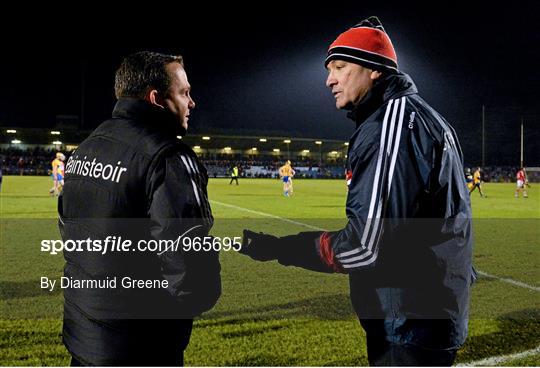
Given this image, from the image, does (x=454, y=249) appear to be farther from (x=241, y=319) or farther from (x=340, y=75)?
(x=241, y=319)

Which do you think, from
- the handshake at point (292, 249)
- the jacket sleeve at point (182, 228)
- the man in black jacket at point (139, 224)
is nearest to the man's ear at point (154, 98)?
the man in black jacket at point (139, 224)

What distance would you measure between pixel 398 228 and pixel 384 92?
0.58 meters

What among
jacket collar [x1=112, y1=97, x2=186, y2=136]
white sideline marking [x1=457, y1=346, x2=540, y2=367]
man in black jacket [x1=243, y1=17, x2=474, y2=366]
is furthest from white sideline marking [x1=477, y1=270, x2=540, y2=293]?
jacket collar [x1=112, y1=97, x2=186, y2=136]

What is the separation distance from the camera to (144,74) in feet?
7.38

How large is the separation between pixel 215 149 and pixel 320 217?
60.9 metres

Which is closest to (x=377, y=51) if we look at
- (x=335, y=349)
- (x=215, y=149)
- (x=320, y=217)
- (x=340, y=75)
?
(x=340, y=75)

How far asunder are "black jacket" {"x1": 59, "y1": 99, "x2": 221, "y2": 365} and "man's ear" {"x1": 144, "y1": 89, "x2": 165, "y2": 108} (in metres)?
0.03

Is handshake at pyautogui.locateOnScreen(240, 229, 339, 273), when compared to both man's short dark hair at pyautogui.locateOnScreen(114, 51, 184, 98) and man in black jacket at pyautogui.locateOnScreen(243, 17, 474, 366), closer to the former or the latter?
man in black jacket at pyautogui.locateOnScreen(243, 17, 474, 366)

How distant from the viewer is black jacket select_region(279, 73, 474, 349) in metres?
1.90

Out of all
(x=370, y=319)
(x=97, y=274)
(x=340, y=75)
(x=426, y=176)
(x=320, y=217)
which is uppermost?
(x=340, y=75)

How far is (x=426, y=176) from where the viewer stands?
1.93m

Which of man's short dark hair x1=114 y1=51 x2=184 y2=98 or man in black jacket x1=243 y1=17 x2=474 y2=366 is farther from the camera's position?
man's short dark hair x1=114 y1=51 x2=184 y2=98

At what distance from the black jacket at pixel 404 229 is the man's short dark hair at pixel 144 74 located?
0.88 meters

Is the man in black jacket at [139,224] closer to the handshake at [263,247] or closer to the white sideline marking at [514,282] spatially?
the handshake at [263,247]
